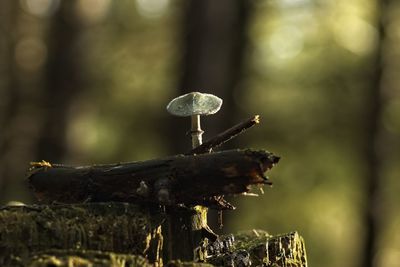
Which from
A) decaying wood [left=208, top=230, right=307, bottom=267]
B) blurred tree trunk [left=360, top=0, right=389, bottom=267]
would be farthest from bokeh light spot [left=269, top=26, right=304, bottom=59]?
decaying wood [left=208, top=230, right=307, bottom=267]

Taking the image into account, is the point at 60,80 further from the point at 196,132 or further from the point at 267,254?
the point at 267,254

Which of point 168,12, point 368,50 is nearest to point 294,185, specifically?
point 368,50

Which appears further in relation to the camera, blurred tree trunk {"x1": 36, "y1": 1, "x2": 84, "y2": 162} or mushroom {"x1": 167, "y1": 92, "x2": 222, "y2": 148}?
blurred tree trunk {"x1": 36, "y1": 1, "x2": 84, "y2": 162}

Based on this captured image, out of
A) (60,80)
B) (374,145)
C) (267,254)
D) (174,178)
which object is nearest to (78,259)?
(174,178)

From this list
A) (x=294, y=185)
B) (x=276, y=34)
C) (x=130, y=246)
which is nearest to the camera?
(x=130, y=246)

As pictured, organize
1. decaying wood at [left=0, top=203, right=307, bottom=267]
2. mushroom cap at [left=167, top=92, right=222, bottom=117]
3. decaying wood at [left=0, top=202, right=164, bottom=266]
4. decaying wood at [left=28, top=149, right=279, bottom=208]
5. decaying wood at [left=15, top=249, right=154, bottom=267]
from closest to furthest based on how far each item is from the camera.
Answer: decaying wood at [left=15, top=249, right=154, bottom=267] < decaying wood at [left=0, top=203, right=307, bottom=267] < decaying wood at [left=0, top=202, right=164, bottom=266] < decaying wood at [left=28, top=149, right=279, bottom=208] < mushroom cap at [left=167, top=92, right=222, bottom=117]

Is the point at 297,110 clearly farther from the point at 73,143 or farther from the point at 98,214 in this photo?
the point at 98,214

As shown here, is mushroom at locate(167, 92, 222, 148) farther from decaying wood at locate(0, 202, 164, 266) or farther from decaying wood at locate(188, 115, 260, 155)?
decaying wood at locate(0, 202, 164, 266)
